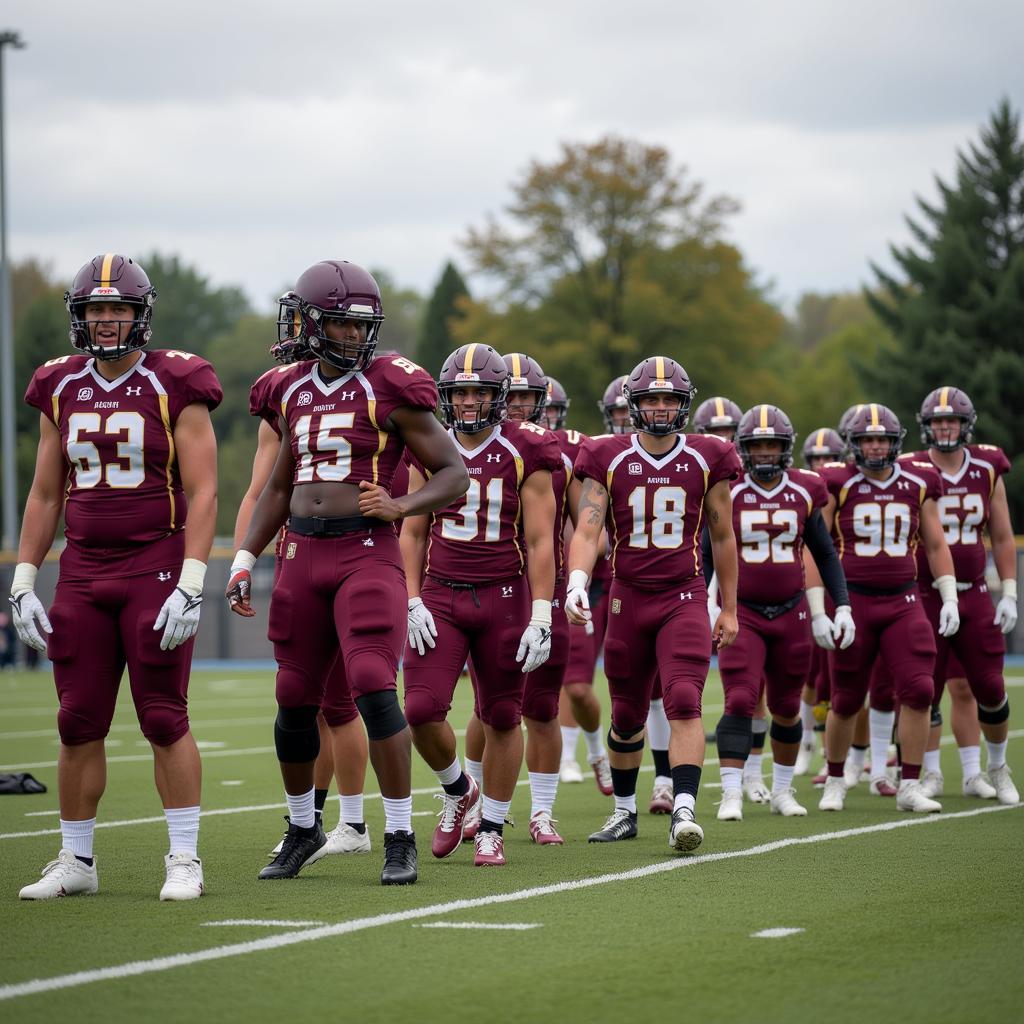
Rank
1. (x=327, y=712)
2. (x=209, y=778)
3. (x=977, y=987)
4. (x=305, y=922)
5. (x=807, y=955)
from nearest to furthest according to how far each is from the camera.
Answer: (x=977, y=987) < (x=807, y=955) < (x=305, y=922) < (x=327, y=712) < (x=209, y=778)

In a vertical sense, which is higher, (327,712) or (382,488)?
(382,488)

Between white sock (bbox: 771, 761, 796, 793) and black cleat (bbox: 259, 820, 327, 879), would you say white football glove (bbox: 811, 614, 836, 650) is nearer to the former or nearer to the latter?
white sock (bbox: 771, 761, 796, 793)

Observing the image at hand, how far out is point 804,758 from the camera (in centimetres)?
1193

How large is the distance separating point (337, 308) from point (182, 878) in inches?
84.3

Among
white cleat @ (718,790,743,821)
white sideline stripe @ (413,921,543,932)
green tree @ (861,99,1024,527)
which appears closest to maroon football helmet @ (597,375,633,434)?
white cleat @ (718,790,743,821)

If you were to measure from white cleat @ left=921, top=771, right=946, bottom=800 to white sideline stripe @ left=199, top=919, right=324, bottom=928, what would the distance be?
5062 millimetres

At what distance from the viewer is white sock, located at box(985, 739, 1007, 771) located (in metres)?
9.88

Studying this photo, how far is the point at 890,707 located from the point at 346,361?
469 centimetres

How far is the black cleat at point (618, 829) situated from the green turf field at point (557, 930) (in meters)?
0.13

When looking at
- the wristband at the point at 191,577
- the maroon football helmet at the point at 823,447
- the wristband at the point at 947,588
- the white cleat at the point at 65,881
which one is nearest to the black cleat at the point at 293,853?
the white cleat at the point at 65,881

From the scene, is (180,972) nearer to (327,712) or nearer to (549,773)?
(327,712)

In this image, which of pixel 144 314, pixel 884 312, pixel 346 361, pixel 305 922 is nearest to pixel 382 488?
pixel 346 361

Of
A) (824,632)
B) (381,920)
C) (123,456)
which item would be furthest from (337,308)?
(824,632)

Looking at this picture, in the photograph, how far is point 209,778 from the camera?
11359mm
